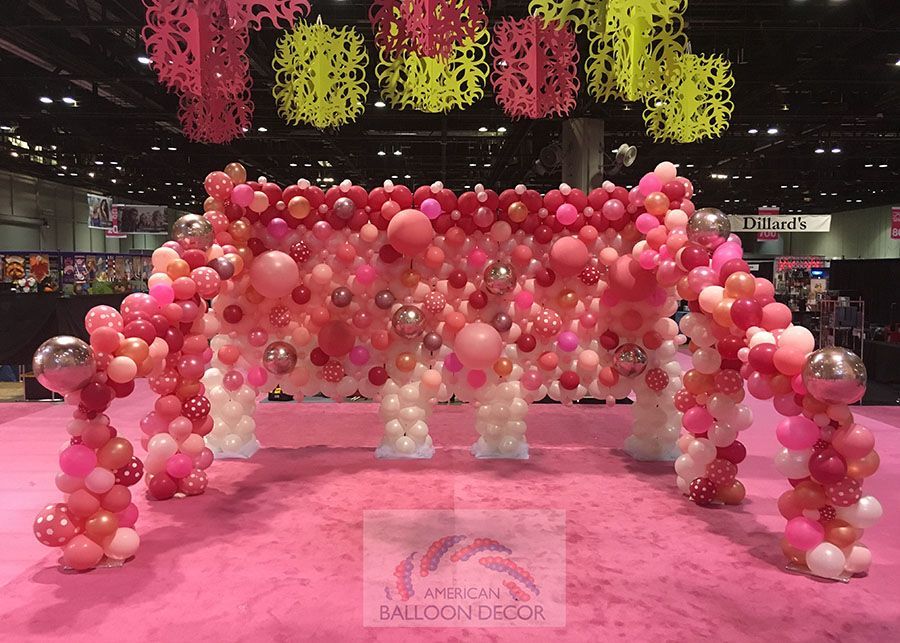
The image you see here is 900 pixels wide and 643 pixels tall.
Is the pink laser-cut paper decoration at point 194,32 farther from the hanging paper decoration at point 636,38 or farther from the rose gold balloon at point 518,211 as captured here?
the rose gold balloon at point 518,211

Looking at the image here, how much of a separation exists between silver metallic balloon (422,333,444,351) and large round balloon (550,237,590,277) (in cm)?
100

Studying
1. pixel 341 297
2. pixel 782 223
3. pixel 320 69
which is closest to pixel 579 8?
pixel 320 69

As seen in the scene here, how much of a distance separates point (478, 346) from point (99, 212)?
1484 centimetres

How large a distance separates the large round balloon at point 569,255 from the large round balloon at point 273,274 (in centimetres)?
185

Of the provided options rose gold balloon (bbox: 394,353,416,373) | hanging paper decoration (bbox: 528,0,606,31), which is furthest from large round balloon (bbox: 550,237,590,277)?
hanging paper decoration (bbox: 528,0,606,31)

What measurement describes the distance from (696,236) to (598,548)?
190cm

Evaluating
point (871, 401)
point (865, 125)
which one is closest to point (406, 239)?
point (871, 401)

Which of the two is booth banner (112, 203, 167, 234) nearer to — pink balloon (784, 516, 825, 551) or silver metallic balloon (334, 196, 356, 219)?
silver metallic balloon (334, 196, 356, 219)

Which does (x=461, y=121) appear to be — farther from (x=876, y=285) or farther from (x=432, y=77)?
(x=876, y=285)

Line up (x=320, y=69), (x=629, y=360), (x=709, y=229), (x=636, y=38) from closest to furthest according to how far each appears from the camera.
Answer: (x=636, y=38), (x=709, y=229), (x=320, y=69), (x=629, y=360)

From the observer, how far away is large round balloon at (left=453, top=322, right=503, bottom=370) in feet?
14.8

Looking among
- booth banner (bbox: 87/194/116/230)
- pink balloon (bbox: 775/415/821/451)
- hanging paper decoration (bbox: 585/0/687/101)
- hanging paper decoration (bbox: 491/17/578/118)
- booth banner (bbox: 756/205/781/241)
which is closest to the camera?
pink balloon (bbox: 775/415/821/451)

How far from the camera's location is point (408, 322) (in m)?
4.63

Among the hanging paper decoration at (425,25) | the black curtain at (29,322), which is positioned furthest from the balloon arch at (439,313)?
the black curtain at (29,322)
